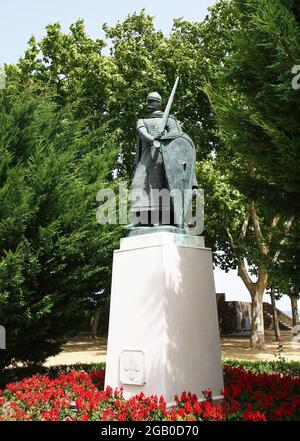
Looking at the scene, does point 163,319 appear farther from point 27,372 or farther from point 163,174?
point 27,372

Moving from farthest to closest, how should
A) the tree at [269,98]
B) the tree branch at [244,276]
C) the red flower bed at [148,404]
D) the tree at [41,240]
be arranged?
the tree branch at [244,276] < the tree at [41,240] < the tree at [269,98] < the red flower bed at [148,404]

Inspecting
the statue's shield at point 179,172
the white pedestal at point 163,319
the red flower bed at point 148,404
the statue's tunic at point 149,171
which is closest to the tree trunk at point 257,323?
the red flower bed at point 148,404

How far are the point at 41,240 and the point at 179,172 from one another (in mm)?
Answer: 3355

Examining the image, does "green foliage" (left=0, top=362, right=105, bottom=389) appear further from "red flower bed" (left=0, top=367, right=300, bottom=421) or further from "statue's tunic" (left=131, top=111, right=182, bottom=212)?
"statue's tunic" (left=131, top=111, right=182, bottom=212)

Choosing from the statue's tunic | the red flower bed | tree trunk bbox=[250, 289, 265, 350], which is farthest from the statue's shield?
tree trunk bbox=[250, 289, 265, 350]

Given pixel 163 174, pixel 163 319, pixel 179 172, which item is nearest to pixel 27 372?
pixel 163 319

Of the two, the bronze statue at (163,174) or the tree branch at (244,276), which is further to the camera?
the tree branch at (244,276)

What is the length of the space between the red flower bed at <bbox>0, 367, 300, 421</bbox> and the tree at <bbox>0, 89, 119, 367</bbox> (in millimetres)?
1722

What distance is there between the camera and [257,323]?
1794cm

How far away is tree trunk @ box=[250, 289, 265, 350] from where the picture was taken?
58.1ft

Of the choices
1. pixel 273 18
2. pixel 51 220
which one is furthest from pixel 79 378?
pixel 273 18

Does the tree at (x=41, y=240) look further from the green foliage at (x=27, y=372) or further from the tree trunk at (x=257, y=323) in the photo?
the tree trunk at (x=257, y=323)

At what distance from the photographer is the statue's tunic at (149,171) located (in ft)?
23.2

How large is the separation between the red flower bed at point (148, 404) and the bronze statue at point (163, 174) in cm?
256
